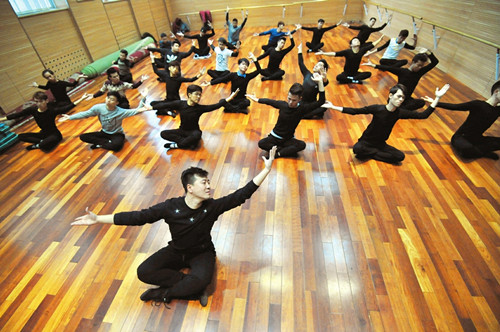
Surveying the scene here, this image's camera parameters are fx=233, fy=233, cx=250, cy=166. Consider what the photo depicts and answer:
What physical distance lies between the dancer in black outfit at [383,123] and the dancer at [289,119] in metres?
0.30

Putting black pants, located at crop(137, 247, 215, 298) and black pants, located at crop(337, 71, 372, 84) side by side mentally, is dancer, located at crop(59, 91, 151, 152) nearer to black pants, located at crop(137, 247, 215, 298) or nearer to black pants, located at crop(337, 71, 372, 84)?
black pants, located at crop(137, 247, 215, 298)

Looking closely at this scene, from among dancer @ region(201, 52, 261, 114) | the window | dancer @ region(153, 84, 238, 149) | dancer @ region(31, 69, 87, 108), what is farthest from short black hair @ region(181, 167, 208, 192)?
the window

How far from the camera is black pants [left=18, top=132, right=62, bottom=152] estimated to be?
12.8 ft

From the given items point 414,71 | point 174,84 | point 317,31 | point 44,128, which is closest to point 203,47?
point 317,31

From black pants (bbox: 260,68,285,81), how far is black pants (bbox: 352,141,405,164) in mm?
3216

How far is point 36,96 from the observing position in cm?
357

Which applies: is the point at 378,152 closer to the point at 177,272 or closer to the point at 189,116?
the point at 189,116

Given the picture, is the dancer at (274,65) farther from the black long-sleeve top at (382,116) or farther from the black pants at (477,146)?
the black pants at (477,146)

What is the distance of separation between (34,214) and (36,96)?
1.91 metres

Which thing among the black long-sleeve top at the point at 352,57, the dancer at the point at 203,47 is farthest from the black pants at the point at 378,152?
the dancer at the point at 203,47

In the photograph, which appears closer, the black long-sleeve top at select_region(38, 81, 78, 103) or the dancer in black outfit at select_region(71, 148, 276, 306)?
the dancer in black outfit at select_region(71, 148, 276, 306)

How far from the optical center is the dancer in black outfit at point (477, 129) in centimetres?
305

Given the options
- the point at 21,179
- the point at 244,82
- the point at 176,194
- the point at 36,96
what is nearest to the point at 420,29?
the point at 244,82

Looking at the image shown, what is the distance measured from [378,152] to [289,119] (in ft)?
4.38
